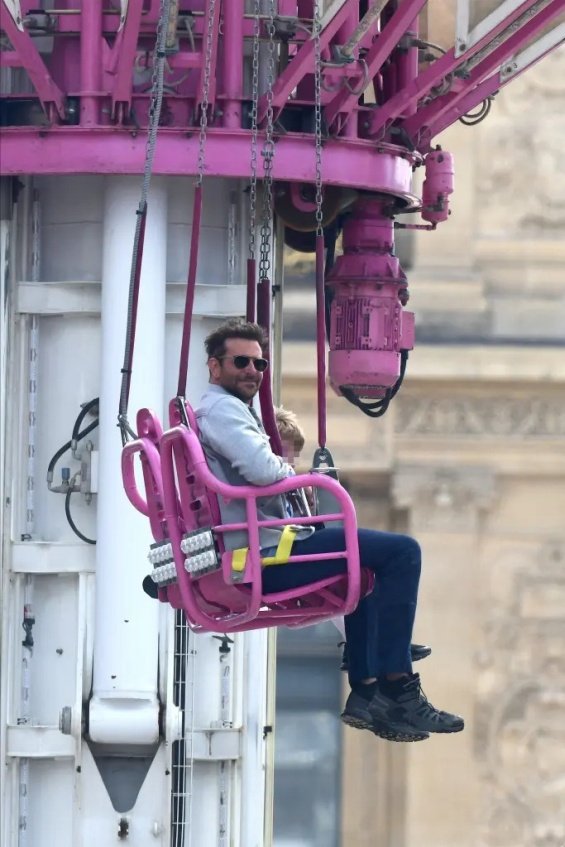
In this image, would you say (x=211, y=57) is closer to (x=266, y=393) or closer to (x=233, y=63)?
(x=233, y=63)

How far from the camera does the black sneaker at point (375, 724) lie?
370 inches

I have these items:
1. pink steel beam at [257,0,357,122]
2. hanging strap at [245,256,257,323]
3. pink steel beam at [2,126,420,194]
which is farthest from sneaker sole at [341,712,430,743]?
pink steel beam at [257,0,357,122]

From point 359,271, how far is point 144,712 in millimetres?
2365

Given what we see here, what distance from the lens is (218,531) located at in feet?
29.1

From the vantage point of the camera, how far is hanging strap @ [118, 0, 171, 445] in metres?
9.45

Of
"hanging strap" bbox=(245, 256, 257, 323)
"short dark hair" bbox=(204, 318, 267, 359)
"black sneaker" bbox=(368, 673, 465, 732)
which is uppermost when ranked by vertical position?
"hanging strap" bbox=(245, 256, 257, 323)

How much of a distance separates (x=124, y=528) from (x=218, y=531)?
245cm

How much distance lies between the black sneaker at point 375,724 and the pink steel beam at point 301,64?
2.85 m

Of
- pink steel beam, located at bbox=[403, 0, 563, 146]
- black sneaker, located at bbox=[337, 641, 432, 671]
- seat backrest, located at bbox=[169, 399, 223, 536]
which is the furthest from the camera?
pink steel beam, located at bbox=[403, 0, 563, 146]

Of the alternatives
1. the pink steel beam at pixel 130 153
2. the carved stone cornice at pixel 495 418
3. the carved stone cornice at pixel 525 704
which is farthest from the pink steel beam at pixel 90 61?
the carved stone cornice at pixel 525 704

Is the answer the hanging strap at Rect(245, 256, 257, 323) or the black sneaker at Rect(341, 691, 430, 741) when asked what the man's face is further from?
the black sneaker at Rect(341, 691, 430, 741)

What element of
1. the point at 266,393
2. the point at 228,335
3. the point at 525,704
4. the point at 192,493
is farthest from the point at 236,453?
the point at 525,704

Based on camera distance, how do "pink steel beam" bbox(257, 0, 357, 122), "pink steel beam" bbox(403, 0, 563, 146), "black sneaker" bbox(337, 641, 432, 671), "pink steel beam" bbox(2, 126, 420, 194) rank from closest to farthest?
"black sneaker" bbox(337, 641, 432, 671)
"pink steel beam" bbox(257, 0, 357, 122)
"pink steel beam" bbox(2, 126, 420, 194)
"pink steel beam" bbox(403, 0, 563, 146)

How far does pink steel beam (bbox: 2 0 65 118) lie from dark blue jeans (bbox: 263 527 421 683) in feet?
9.50
